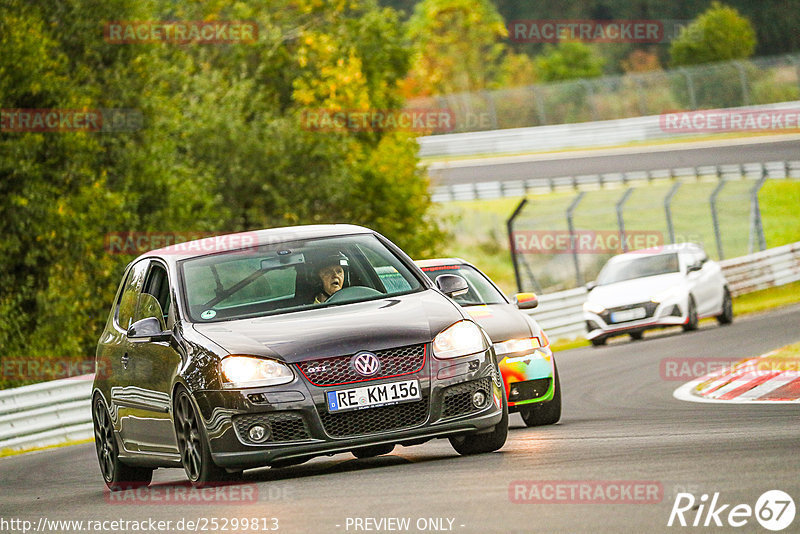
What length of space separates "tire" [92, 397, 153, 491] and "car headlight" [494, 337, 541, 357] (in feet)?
9.71

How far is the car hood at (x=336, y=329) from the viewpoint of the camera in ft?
27.2

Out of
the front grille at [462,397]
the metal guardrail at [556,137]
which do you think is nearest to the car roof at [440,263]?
the front grille at [462,397]

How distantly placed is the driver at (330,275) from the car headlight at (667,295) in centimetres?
1400

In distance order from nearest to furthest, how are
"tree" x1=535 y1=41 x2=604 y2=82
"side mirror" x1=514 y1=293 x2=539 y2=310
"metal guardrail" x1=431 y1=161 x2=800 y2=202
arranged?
"side mirror" x1=514 y1=293 x2=539 y2=310 < "metal guardrail" x1=431 y1=161 x2=800 y2=202 < "tree" x1=535 y1=41 x2=604 y2=82

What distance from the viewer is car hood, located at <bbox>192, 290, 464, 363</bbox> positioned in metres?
8.30

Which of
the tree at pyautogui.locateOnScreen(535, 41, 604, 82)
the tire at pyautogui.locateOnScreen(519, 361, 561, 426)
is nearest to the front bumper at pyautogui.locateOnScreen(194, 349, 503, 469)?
the tire at pyautogui.locateOnScreen(519, 361, 561, 426)

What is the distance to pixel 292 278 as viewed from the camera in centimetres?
938

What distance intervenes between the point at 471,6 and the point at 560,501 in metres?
82.8

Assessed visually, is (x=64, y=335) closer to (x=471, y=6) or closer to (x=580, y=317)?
(x=580, y=317)

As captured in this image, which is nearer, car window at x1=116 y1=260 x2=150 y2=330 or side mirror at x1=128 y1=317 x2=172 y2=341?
side mirror at x1=128 y1=317 x2=172 y2=341

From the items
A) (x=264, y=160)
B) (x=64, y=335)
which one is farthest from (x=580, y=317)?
(x=264, y=160)

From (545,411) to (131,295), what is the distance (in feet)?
Answer: 12.0
